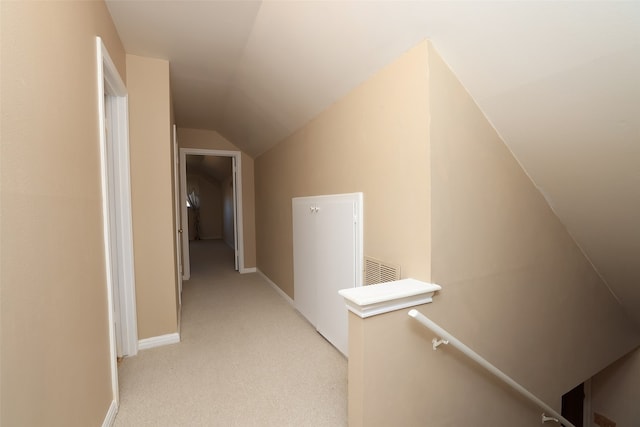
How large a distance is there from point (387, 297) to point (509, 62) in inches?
46.6

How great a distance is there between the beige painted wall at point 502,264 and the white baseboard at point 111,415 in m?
1.79

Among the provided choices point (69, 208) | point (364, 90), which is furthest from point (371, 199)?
point (69, 208)

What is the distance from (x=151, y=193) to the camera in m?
2.19

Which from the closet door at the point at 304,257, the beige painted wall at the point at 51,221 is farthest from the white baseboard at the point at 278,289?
the beige painted wall at the point at 51,221

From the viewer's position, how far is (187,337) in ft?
7.83

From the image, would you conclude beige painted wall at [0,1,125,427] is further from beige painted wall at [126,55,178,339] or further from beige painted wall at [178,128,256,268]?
beige painted wall at [178,128,256,268]

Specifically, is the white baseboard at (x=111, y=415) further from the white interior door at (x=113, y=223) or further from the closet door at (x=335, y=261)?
the closet door at (x=335, y=261)

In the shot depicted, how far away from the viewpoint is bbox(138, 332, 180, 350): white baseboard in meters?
2.18

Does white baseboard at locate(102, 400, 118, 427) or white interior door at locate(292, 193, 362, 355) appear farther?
white interior door at locate(292, 193, 362, 355)

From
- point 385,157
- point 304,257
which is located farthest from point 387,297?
point 304,257

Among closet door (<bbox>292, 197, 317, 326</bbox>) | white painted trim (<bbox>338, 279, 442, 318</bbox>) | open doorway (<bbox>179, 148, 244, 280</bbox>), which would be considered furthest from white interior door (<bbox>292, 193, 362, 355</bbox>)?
→ open doorway (<bbox>179, 148, 244, 280</bbox>)

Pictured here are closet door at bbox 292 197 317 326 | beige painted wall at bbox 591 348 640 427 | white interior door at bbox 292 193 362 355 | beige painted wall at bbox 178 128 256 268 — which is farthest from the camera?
beige painted wall at bbox 178 128 256 268

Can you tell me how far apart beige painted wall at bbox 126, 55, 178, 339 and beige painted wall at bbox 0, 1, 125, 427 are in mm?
800

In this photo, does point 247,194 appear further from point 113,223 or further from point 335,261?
point 335,261
